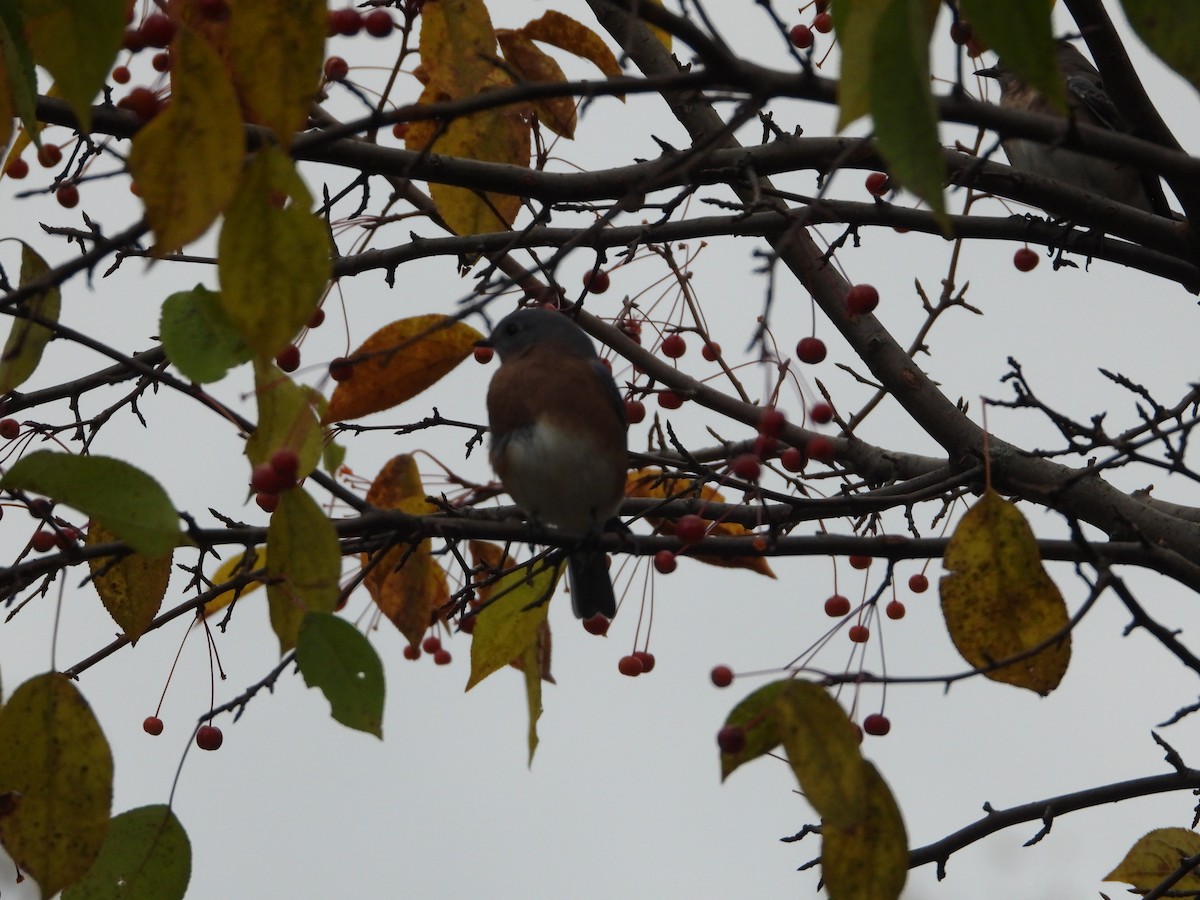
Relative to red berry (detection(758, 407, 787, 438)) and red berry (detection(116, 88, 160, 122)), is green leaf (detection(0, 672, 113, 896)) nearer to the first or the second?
red berry (detection(116, 88, 160, 122))

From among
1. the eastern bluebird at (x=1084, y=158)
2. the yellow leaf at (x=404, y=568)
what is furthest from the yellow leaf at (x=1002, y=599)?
the eastern bluebird at (x=1084, y=158)

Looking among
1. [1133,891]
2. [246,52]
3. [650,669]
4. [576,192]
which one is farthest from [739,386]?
[246,52]

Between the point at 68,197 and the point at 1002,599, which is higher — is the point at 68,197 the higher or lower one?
the higher one

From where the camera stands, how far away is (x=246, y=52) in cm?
150

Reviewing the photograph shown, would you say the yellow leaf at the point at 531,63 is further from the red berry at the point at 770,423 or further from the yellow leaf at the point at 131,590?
the yellow leaf at the point at 131,590

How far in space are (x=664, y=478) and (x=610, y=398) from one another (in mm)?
402

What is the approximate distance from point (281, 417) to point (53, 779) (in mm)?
690

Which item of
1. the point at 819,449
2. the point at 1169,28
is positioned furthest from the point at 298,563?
the point at 819,449

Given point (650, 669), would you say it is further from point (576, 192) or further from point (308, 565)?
point (308, 565)

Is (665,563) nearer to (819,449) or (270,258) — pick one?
(819,449)

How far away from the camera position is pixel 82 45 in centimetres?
151

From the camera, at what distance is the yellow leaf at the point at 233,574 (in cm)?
260

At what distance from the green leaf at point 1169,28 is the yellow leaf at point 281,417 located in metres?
1.41

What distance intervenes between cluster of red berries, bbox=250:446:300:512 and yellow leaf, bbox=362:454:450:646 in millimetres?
315
